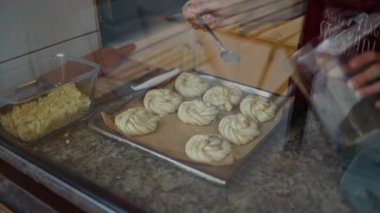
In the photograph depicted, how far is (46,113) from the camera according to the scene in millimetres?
697

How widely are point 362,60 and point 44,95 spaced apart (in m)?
0.57

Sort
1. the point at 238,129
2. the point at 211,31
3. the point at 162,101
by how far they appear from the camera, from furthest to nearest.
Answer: the point at 211,31 → the point at 162,101 → the point at 238,129

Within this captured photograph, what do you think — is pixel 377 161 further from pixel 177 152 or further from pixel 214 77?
pixel 214 77

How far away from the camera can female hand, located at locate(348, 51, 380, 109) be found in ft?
1.74

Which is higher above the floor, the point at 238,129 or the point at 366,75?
the point at 366,75

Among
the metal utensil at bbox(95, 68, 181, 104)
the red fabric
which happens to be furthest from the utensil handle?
the red fabric

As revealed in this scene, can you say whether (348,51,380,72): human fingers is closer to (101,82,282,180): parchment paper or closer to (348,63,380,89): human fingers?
(348,63,380,89): human fingers

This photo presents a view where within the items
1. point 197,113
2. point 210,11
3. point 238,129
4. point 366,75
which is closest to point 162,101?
point 197,113

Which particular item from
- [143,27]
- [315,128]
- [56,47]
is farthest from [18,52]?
[315,128]

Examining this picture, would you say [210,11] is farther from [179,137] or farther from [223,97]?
[179,137]

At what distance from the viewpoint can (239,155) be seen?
0.63 m

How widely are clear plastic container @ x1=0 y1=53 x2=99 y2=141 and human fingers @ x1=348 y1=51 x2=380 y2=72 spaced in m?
0.50

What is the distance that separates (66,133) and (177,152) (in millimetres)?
232

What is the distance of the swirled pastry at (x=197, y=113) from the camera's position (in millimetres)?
750
